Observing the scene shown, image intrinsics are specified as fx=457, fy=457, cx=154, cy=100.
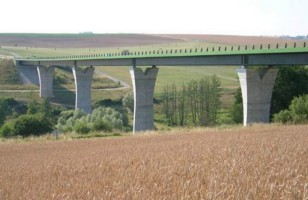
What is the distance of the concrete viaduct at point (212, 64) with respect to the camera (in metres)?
40.6

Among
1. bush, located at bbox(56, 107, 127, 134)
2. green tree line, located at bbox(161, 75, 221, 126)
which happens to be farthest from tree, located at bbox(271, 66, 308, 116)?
bush, located at bbox(56, 107, 127, 134)

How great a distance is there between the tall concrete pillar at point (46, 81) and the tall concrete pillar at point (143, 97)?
48.0 m

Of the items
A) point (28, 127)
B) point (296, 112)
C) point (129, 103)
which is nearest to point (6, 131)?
point (28, 127)

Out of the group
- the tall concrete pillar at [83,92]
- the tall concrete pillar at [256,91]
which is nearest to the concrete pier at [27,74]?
the tall concrete pillar at [83,92]

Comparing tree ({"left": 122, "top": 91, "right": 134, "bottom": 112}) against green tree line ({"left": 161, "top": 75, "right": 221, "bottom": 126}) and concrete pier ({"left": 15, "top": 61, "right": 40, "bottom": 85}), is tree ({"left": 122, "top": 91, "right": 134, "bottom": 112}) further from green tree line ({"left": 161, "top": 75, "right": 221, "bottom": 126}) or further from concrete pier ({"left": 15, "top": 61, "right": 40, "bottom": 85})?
concrete pier ({"left": 15, "top": 61, "right": 40, "bottom": 85})

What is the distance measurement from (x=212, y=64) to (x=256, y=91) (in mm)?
6955

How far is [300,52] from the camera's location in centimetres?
3750

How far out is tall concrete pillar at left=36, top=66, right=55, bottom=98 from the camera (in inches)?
4101

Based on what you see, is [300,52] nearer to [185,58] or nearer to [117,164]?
[185,58]

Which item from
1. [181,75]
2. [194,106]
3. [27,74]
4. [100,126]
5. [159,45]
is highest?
[159,45]

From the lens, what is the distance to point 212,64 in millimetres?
48312

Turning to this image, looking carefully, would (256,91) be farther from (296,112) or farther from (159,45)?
(159,45)

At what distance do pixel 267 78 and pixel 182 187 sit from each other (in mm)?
37441

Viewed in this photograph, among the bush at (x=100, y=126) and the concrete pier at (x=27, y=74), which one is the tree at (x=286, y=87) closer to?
the bush at (x=100, y=126)
